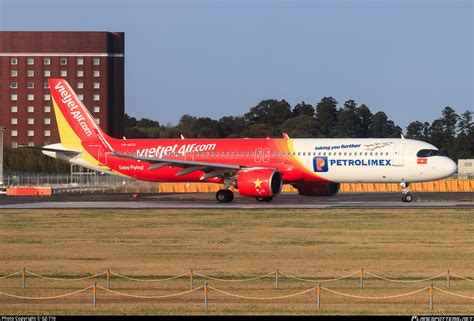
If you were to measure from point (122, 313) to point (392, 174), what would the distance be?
38.0 metres

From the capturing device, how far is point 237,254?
35.1 metres

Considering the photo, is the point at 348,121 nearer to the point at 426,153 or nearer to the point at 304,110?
the point at 304,110

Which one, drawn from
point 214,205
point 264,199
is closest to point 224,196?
point 264,199

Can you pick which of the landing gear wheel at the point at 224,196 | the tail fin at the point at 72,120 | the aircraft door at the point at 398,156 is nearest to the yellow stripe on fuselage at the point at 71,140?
the tail fin at the point at 72,120

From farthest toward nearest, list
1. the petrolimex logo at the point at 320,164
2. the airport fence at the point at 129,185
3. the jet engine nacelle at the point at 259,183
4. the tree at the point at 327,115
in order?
the tree at the point at 327,115
the airport fence at the point at 129,185
the petrolimex logo at the point at 320,164
the jet engine nacelle at the point at 259,183

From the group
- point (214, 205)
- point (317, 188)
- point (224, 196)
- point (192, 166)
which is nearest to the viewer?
point (214, 205)

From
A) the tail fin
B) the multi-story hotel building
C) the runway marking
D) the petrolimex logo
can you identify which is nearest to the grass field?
the runway marking

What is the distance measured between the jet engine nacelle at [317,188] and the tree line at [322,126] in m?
62.8

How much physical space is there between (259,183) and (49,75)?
90.3 m

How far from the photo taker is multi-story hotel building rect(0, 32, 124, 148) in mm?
141375

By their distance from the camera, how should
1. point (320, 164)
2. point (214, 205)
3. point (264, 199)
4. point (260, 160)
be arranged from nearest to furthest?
point (214, 205) < point (320, 164) < point (260, 160) < point (264, 199)

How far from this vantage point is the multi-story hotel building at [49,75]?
141 metres

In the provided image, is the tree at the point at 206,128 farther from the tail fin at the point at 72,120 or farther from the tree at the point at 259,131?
the tail fin at the point at 72,120

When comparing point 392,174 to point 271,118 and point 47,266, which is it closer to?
point 47,266
